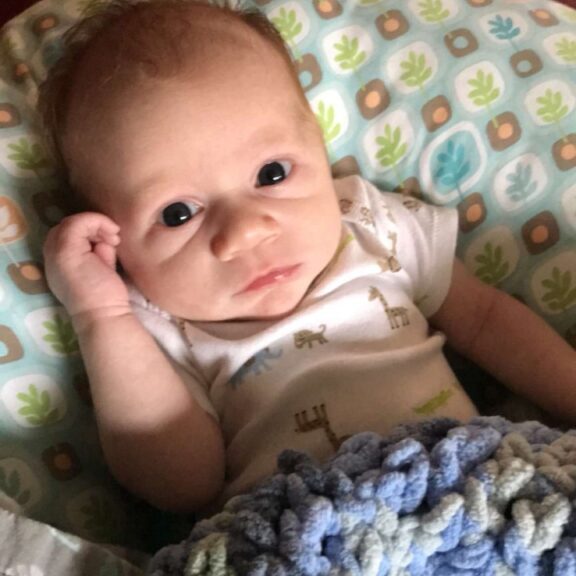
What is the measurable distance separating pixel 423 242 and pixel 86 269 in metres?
0.35

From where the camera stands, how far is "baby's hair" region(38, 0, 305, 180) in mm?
856

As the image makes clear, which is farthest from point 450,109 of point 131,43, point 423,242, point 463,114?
point 131,43

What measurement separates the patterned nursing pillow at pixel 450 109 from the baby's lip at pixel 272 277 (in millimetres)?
222

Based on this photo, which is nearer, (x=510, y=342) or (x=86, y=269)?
(x=86, y=269)

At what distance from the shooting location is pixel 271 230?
0.83 meters

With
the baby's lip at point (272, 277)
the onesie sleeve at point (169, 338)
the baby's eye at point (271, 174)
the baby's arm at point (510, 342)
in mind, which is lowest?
the baby's arm at point (510, 342)

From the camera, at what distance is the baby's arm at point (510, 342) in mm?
932

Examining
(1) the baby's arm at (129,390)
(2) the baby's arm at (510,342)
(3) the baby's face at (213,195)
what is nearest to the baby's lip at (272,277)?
(3) the baby's face at (213,195)

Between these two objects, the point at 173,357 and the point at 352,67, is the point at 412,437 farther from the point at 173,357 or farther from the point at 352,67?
the point at 352,67

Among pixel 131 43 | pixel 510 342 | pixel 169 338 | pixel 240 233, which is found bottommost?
pixel 510 342

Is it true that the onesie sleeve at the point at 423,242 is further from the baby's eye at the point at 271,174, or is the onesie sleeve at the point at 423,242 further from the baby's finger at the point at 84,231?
the baby's finger at the point at 84,231

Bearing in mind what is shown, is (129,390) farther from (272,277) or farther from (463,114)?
(463,114)

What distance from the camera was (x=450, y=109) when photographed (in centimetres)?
105

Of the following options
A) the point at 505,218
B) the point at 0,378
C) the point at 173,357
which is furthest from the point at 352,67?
the point at 0,378
